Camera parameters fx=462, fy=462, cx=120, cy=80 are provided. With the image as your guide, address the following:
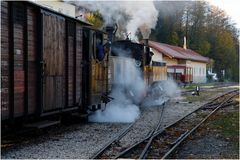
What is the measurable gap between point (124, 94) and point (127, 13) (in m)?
7.07

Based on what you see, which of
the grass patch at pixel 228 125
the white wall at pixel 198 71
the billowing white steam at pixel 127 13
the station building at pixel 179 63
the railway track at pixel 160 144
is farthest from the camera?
the white wall at pixel 198 71

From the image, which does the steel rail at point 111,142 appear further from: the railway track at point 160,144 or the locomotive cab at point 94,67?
the locomotive cab at point 94,67

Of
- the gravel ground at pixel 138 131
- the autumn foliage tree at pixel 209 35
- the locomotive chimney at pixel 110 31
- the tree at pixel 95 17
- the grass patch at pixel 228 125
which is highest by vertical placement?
the autumn foliage tree at pixel 209 35

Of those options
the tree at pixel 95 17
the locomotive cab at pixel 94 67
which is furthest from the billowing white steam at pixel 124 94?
the tree at pixel 95 17

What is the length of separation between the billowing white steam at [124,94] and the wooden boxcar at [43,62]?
220 cm

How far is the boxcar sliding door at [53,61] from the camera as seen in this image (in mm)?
9734

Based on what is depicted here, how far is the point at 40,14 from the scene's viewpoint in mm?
9445

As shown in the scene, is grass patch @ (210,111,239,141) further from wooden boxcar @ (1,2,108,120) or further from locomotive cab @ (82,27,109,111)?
wooden boxcar @ (1,2,108,120)

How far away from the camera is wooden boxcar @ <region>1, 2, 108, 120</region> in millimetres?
8398

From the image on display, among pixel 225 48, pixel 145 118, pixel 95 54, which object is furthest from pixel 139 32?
pixel 225 48

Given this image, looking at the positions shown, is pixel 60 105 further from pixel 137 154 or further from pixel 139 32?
pixel 139 32

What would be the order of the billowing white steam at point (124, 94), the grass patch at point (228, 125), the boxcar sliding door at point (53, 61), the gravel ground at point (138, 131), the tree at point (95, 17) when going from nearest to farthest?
the gravel ground at point (138, 131), the boxcar sliding door at point (53, 61), the grass patch at point (228, 125), the billowing white steam at point (124, 94), the tree at point (95, 17)

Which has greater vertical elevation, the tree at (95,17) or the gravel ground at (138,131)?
the tree at (95,17)

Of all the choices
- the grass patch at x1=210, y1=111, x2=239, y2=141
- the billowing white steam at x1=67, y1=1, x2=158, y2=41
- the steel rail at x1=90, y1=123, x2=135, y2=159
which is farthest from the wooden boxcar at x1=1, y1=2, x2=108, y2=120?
the billowing white steam at x1=67, y1=1, x2=158, y2=41
